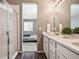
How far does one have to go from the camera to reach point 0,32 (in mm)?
2975

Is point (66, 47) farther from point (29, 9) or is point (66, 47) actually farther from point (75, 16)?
point (29, 9)

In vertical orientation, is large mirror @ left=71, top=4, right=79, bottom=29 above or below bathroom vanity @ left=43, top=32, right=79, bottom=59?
above

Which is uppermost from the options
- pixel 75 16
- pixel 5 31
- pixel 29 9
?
pixel 29 9

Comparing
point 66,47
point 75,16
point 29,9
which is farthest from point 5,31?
point 29,9

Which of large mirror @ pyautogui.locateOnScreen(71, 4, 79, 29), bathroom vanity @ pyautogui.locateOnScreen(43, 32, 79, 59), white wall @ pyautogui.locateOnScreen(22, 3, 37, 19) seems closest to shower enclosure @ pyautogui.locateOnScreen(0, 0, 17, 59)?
bathroom vanity @ pyautogui.locateOnScreen(43, 32, 79, 59)

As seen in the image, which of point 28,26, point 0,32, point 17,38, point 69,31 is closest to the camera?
point 0,32

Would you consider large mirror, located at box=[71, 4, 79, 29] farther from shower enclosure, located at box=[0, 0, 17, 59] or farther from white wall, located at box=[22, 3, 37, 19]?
white wall, located at box=[22, 3, 37, 19]

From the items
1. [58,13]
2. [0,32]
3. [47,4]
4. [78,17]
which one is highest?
[47,4]

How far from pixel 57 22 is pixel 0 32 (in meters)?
3.75

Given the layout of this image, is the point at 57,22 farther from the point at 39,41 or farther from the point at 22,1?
the point at 22,1

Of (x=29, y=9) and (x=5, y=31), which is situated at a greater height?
(x=29, y=9)

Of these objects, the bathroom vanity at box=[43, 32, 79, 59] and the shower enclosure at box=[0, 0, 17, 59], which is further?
the shower enclosure at box=[0, 0, 17, 59]

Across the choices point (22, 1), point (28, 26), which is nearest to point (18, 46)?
point (22, 1)

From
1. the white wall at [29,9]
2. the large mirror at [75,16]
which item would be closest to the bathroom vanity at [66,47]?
the large mirror at [75,16]
